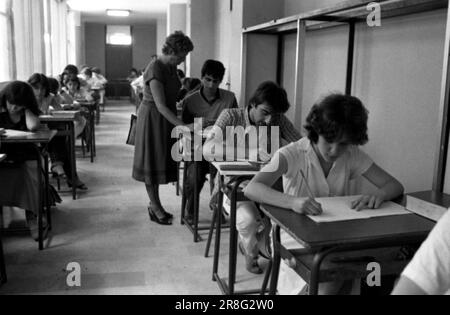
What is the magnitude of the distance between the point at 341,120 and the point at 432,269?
85cm

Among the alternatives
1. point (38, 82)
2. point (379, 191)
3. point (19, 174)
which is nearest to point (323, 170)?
point (379, 191)

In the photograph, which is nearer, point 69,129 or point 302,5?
point 302,5

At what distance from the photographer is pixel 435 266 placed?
2.86 feet

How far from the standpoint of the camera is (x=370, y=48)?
2.93m

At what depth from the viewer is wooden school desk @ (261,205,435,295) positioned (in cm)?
130

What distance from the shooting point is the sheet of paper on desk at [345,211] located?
1.51m

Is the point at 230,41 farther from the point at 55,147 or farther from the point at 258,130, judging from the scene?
the point at 258,130

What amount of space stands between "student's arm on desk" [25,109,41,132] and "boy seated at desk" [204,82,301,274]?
1297 millimetres

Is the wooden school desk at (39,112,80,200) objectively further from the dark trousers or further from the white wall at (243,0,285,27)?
the white wall at (243,0,285,27)

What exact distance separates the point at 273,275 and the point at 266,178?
0.37 metres

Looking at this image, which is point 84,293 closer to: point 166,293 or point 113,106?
point 166,293

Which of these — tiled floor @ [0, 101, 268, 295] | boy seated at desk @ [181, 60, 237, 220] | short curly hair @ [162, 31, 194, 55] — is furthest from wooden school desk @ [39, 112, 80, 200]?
short curly hair @ [162, 31, 194, 55]

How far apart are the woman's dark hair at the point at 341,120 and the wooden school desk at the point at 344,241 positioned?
316mm
